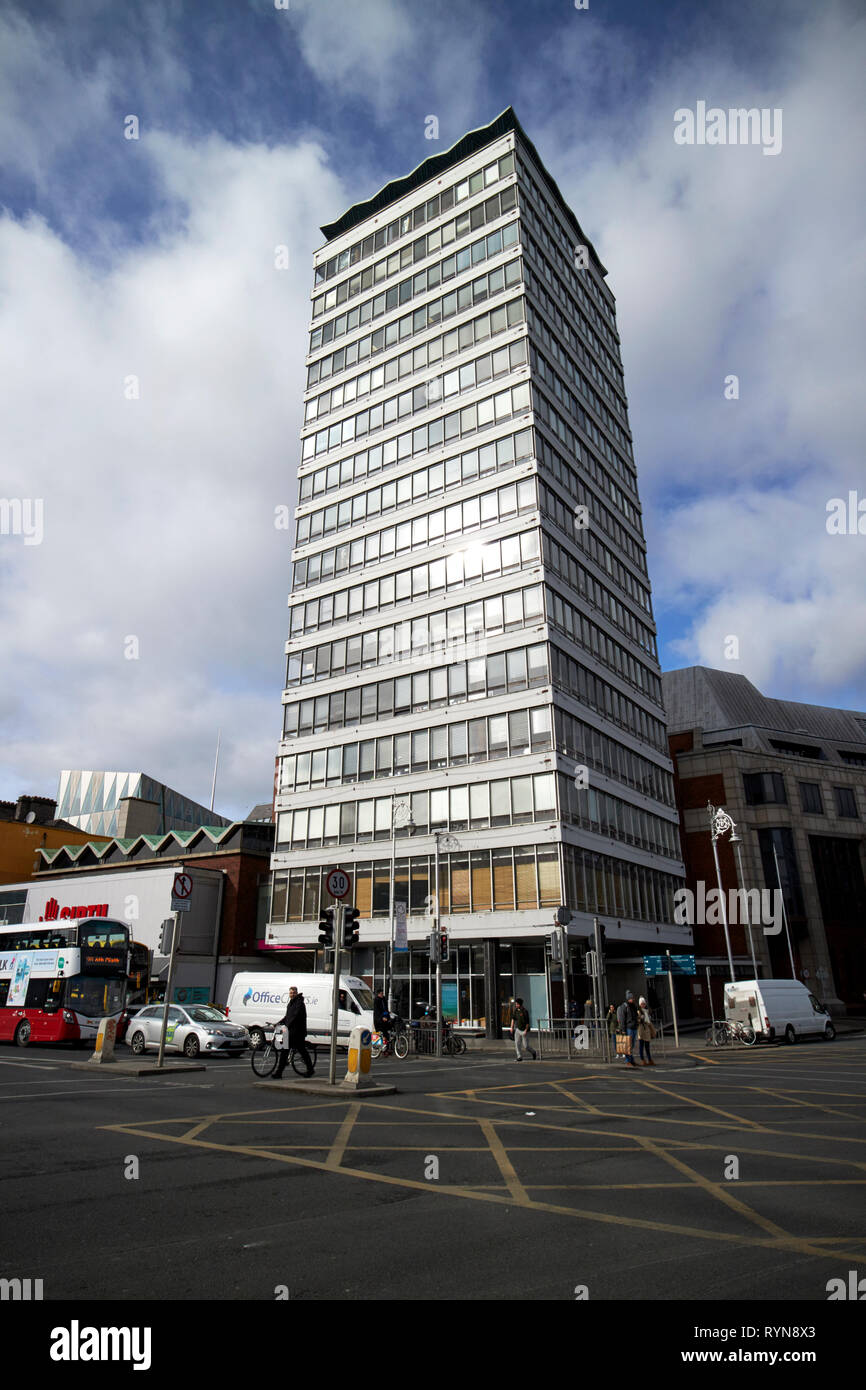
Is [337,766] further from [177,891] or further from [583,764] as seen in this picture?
[177,891]

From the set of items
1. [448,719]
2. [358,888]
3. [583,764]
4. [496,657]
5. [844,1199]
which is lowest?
[844,1199]

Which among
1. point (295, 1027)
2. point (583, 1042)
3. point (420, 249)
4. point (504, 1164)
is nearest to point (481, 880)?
point (583, 1042)

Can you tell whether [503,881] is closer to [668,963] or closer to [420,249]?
[668,963]

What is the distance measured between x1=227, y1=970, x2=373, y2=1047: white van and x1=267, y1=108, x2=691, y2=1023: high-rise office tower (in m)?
9.49

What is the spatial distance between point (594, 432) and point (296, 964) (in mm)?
36901

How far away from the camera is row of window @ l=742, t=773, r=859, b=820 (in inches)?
2389

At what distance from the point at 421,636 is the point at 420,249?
2625cm

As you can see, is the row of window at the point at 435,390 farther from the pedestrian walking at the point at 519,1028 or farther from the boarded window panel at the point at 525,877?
the pedestrian walking at the point at 519,1028

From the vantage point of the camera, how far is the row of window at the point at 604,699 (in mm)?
38531

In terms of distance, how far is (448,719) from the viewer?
39.7 m

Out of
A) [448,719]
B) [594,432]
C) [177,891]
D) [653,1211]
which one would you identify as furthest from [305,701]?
[653,1211]

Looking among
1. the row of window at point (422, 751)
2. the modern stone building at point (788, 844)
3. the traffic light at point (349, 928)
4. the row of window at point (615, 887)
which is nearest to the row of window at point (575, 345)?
the row of window at point (422, 751)
